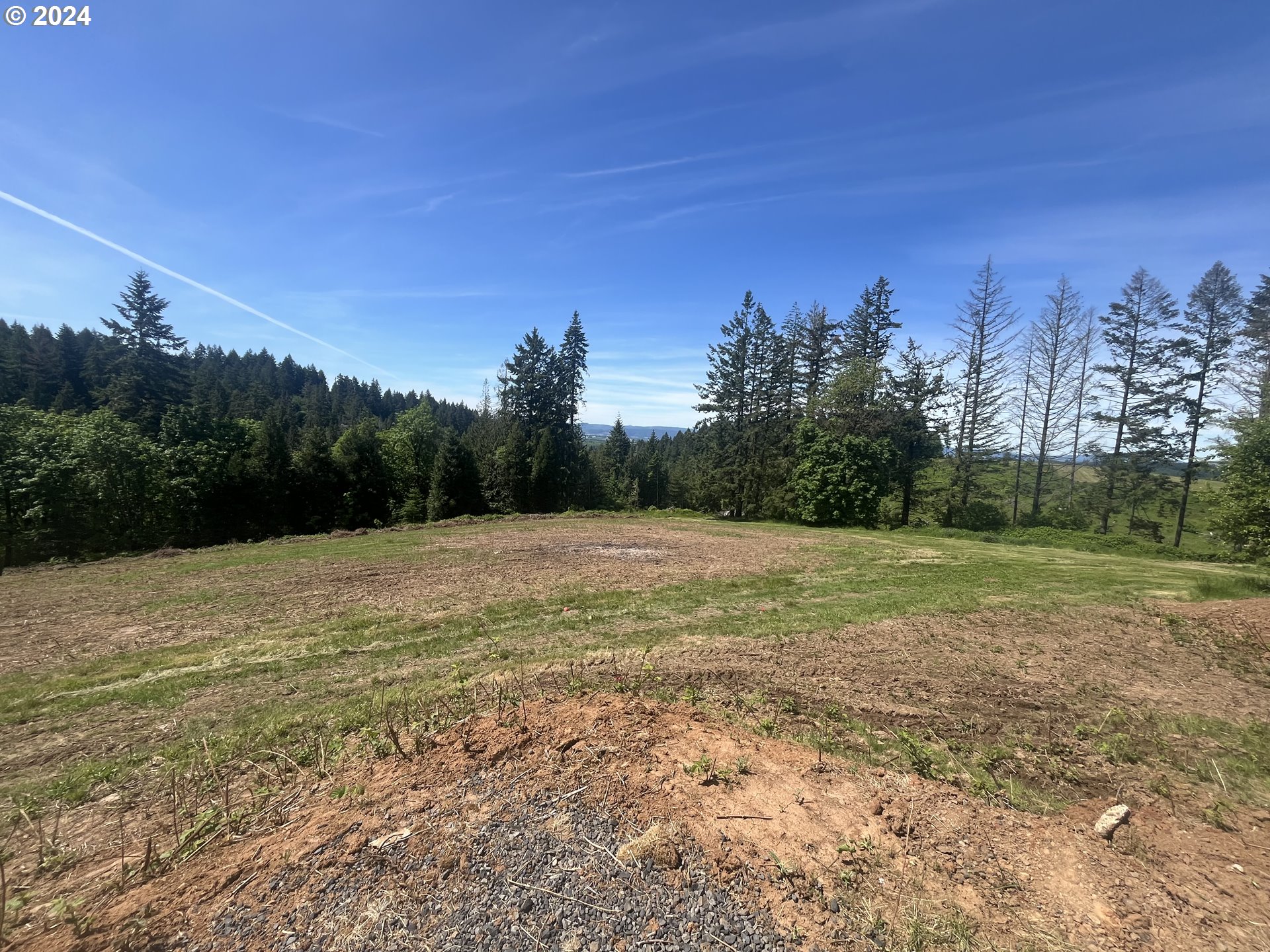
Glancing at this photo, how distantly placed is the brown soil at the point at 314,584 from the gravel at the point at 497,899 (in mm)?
7297

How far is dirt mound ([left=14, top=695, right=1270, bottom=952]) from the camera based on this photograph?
268 cm

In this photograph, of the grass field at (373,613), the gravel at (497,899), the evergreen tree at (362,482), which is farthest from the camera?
the evergreen tree at (362,482)

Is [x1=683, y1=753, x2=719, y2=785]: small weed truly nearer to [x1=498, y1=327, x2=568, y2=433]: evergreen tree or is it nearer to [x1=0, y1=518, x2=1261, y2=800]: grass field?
[x1=0, y1=518, x2=1261, y2=800]: grass field

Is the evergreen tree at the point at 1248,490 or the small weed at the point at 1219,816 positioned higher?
the evergreen tree at the point at 1248,490

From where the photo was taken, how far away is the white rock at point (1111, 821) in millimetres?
3508

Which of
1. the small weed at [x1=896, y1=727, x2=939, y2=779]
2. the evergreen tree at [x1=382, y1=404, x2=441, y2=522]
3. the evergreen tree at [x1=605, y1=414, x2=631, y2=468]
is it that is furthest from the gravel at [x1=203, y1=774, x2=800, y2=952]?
the evergreen tree at [x1=605, y1=414, x2=631, y2=468]

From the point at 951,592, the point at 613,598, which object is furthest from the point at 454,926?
the point at 951,592

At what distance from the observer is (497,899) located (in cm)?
287

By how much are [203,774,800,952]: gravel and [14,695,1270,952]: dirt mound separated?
0.01m

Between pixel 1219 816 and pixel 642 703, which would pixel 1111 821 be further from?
pixel 642 703

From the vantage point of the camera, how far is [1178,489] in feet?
85.7

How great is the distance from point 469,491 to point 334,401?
66617 millimetres

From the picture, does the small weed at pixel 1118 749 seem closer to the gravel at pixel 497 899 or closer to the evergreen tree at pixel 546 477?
the gravel at pixel 497 899

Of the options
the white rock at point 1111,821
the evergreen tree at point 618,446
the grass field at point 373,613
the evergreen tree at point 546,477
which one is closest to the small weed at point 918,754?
the white rock at point 1111,821
